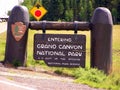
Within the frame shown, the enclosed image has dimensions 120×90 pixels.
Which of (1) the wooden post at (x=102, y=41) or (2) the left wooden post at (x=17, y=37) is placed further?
(2) the left wooden post at (x=17, y=37)

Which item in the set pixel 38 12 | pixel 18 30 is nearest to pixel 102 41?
pixel 18 30

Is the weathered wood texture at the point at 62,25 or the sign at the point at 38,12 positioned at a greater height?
the weathered wood texture at the point at 62,25

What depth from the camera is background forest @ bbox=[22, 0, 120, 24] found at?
382 feet

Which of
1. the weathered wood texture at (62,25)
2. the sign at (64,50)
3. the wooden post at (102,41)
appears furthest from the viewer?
the weathered wood texture at (62,25)

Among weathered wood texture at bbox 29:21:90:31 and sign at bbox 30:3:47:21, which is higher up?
weathered wood texture at bbox 29:21:90:31

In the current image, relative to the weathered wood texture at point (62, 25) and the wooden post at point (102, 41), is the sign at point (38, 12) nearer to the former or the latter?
the weathered wood texture at point (62, 25)

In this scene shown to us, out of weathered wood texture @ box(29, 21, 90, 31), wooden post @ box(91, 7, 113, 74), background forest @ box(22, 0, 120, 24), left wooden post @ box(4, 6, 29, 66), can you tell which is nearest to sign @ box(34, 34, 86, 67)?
weathered wood texture @ box(29, 21, 90, 31)

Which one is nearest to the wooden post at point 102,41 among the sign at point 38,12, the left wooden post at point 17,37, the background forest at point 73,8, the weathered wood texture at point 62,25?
the weathered wood texture at point 62,25

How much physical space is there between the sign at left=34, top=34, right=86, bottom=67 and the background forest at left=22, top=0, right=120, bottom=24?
326ft

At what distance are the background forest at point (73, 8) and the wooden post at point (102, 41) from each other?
9923cm

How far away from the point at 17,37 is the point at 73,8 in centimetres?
13303

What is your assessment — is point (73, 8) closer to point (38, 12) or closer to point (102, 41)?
point (38, 12)

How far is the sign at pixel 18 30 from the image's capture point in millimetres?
14891

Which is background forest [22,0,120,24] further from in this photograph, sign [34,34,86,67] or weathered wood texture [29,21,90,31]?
sign [34,34,86,67]
